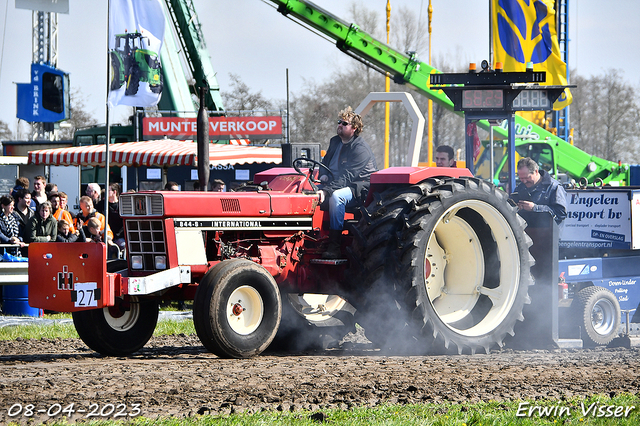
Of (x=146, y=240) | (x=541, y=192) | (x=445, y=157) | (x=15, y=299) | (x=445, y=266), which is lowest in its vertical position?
(x=15, y=299)

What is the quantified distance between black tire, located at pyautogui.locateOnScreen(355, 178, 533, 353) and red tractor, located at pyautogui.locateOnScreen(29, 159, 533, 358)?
1 cm

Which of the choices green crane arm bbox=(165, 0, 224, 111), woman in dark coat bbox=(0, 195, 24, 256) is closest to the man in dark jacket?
woman in dark coat bbox=(0, 195, 24, 256)

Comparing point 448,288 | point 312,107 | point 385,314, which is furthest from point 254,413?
point 312,107

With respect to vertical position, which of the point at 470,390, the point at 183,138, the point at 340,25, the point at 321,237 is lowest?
the point at 470,390

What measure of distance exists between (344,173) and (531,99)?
2.98 m

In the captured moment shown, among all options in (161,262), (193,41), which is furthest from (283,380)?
(193,41)

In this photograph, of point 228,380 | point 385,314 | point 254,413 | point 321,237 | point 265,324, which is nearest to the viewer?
point 254,413

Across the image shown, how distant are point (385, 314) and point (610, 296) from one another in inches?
132

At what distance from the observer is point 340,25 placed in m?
17.3

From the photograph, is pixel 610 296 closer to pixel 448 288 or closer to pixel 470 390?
pixel 448 288

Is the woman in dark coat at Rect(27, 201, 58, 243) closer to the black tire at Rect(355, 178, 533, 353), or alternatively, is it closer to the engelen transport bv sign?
the black tire at Rect(355, 178, 533, 353)

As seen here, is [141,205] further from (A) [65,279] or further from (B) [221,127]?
(B) [221,127]

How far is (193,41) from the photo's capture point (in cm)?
2647

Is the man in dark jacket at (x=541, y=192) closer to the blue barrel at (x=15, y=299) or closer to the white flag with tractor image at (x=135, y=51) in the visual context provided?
the white flag with tractor image at (x=135, y=51)
